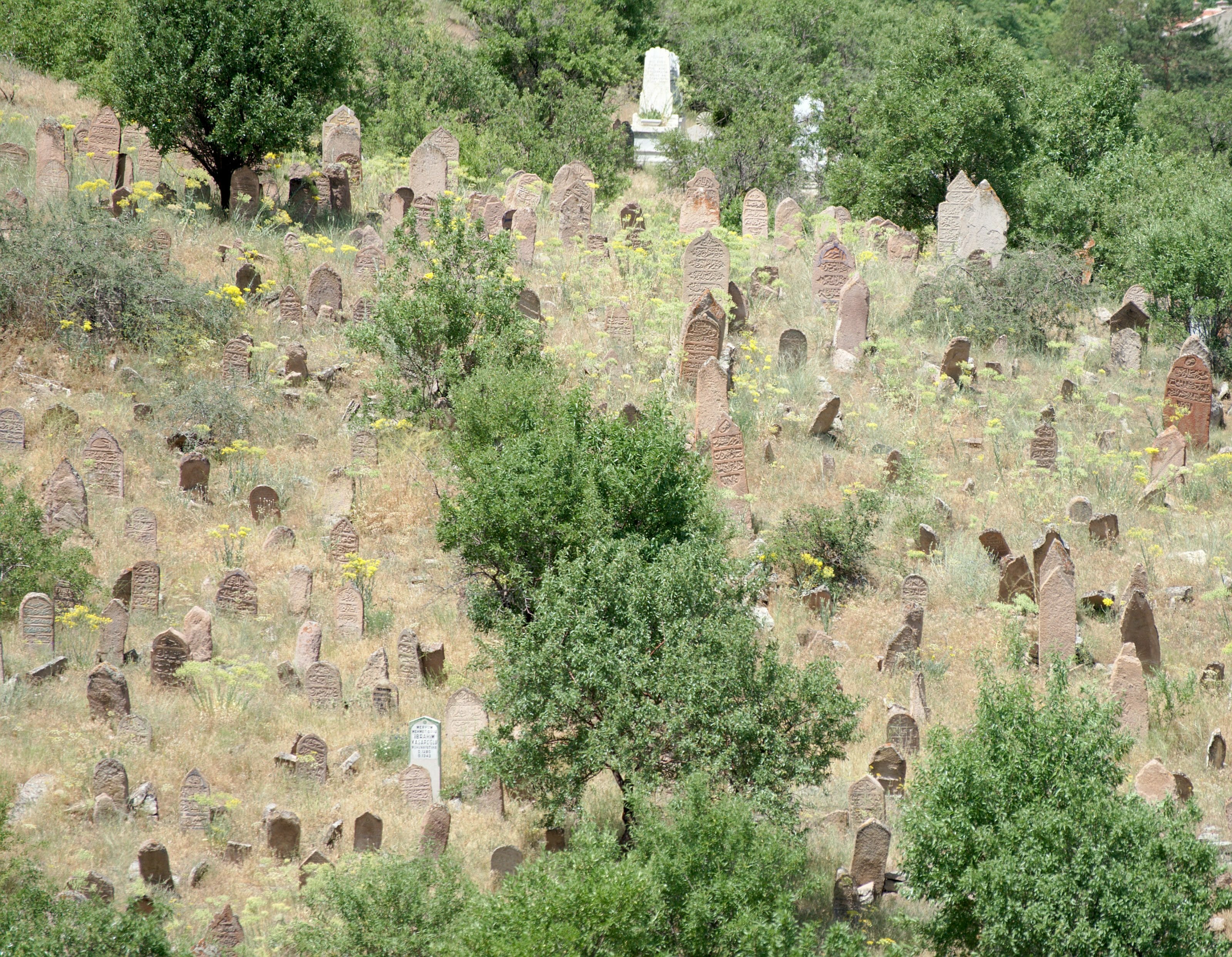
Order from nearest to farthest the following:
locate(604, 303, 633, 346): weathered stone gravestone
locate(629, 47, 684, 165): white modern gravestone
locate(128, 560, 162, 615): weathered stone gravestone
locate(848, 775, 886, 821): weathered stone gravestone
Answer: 1. locate(848, 775, 886, 821): weathered stone gravestone
2. locate(128, 560, 162, 615): weathered stone gravestone
3. locate(604, 303, 633, 346): weathered stone gravestone
4. locate(629, 47, 684, 165): white modern gravestone

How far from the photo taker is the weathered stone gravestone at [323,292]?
65.3 ft

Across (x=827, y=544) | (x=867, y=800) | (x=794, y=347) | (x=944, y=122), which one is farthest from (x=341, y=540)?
(x=944, y=122)

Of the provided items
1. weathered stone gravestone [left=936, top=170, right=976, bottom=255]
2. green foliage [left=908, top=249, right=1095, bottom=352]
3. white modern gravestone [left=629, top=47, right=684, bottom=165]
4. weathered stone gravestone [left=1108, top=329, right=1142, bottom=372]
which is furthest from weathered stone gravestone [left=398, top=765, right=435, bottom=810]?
white modern gravestone [left=629, top=47, right=684, bottom=165]

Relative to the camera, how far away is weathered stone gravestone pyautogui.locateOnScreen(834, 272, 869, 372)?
20406mm

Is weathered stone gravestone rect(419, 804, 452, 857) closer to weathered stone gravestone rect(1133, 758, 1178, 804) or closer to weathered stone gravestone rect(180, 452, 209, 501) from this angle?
weathered stone gravestone rect(1133, 758, 1178, 804)

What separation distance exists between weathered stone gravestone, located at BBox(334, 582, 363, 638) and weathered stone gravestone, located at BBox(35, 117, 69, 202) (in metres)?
9.60

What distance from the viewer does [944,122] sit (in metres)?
25.6

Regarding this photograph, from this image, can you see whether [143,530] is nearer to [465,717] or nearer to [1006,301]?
[465,717]

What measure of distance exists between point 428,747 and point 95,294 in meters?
9.37

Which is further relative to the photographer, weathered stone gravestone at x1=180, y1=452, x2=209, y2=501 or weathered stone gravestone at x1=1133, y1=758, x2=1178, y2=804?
weathered stone gravestone at x1=180, y1=452, x2=209, y2=501

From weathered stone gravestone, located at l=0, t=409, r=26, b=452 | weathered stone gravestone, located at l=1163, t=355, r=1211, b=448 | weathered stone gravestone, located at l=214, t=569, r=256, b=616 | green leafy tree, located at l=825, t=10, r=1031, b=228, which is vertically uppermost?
green leafy tree, located at l=825, t=10, r=1031, b=228

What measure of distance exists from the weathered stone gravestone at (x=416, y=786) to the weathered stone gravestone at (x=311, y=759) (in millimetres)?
703

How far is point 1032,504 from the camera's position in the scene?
57.2 ft

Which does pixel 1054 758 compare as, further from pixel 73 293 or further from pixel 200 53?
→ pixel 200 53
